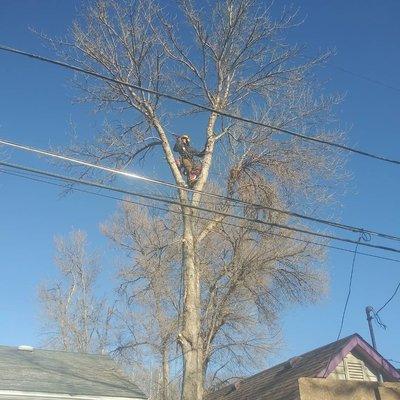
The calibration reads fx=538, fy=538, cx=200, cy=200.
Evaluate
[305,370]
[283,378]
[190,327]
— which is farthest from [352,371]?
[190,327]

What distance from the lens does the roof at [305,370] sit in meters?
13.9

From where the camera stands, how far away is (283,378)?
15.1 meters

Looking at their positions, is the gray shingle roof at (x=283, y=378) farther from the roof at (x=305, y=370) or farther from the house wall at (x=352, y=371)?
the house wall at (x=352, y=371)

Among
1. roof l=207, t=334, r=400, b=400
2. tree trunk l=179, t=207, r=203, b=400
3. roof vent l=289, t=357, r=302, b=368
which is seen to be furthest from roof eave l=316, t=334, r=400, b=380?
tree trunk l=179, t=207, r=203, b=400

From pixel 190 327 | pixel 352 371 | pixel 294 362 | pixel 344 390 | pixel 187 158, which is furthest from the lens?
pixel 294 362

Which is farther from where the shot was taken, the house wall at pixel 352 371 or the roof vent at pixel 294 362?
the roof vent at pixel 294 362

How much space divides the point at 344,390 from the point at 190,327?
3.36 metres

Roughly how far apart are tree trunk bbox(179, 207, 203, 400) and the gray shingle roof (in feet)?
13.5

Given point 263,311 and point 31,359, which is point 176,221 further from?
point 31,359

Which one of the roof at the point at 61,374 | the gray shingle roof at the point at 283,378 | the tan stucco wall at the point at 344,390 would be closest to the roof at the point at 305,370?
the gray shingle roof at the point at 283,378

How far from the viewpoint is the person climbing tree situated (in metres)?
11.6

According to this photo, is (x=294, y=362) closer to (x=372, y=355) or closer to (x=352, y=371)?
(x=352, y=371)

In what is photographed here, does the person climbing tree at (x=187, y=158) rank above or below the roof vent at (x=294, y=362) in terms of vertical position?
above

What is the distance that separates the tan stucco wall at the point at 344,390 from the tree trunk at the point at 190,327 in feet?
9.48
